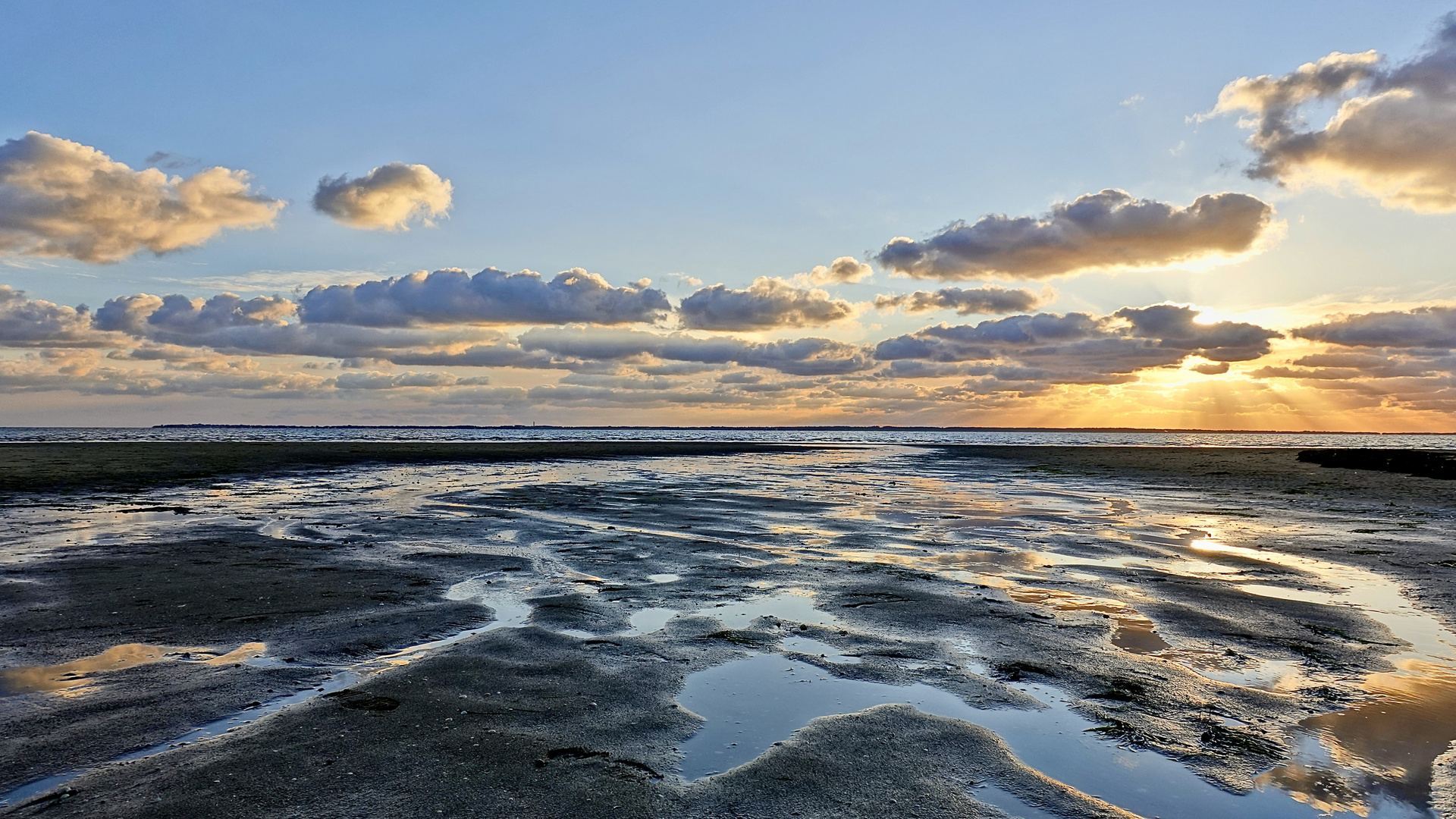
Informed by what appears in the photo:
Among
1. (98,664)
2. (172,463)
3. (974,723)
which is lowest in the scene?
(172,463)

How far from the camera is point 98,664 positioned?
879 cm

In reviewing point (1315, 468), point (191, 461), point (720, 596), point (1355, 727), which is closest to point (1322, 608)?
point (1355, 727)

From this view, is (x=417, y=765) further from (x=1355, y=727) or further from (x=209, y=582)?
(x=209, y=582)

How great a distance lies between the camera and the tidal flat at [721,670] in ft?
19.1

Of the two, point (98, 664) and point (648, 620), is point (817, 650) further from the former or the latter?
point (98, 664)

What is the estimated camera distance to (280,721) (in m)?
7.00

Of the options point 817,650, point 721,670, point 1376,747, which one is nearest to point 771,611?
point 817,650

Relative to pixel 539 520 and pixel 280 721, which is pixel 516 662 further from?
pixel 539 520

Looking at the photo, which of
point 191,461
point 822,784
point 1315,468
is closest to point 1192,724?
point 822,784

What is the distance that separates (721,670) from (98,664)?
700 cm

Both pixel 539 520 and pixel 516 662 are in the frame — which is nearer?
pixel 516 662

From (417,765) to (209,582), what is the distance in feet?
31.2

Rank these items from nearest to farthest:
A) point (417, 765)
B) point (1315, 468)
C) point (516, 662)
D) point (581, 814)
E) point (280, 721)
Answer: point (581, 814) < point (417, 765) < point (280, 721) < point (516, 662) < point (1315, 468)

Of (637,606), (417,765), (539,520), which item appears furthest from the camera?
(539,520)
